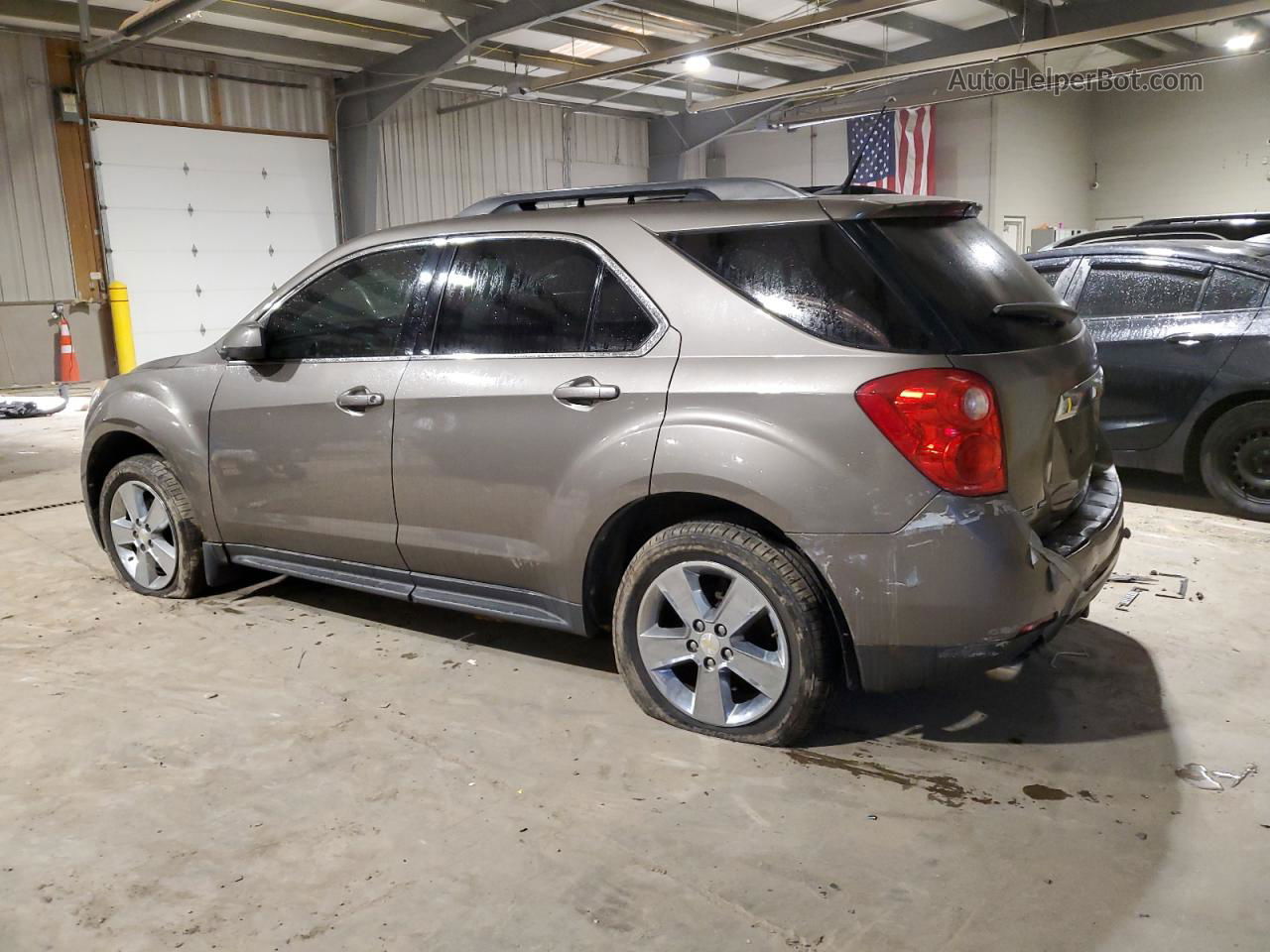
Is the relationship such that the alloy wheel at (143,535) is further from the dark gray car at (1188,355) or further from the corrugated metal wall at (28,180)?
the corrugated metal wall at (28,180)

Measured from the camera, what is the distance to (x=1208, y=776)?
8.95 feet

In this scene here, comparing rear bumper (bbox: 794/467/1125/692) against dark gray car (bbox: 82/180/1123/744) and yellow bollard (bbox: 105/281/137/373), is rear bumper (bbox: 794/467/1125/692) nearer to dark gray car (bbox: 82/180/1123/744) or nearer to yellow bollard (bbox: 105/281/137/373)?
dark gray car (bbox: 82/180/1123/744)

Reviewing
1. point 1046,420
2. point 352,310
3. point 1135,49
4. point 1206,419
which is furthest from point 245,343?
point 1135,49

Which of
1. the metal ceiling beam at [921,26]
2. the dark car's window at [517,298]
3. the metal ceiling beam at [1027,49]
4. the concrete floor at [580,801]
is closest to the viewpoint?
the concrete floor at [580,801]

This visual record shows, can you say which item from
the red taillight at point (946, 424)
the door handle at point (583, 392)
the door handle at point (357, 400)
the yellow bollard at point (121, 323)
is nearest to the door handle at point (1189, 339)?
the red taillight at point (946, 424)

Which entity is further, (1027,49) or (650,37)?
(650,37)

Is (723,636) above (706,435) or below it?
below

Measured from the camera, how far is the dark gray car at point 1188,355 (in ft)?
17.4

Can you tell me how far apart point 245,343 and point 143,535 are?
120 cm

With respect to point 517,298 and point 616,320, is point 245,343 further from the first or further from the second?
point 616,320

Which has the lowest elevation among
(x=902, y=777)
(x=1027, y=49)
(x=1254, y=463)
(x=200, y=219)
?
(x=902, y=777)

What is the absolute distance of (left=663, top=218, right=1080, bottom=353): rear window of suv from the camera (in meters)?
2.66

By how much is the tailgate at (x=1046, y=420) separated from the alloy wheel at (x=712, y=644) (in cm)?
76

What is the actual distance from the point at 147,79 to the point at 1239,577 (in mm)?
14564
